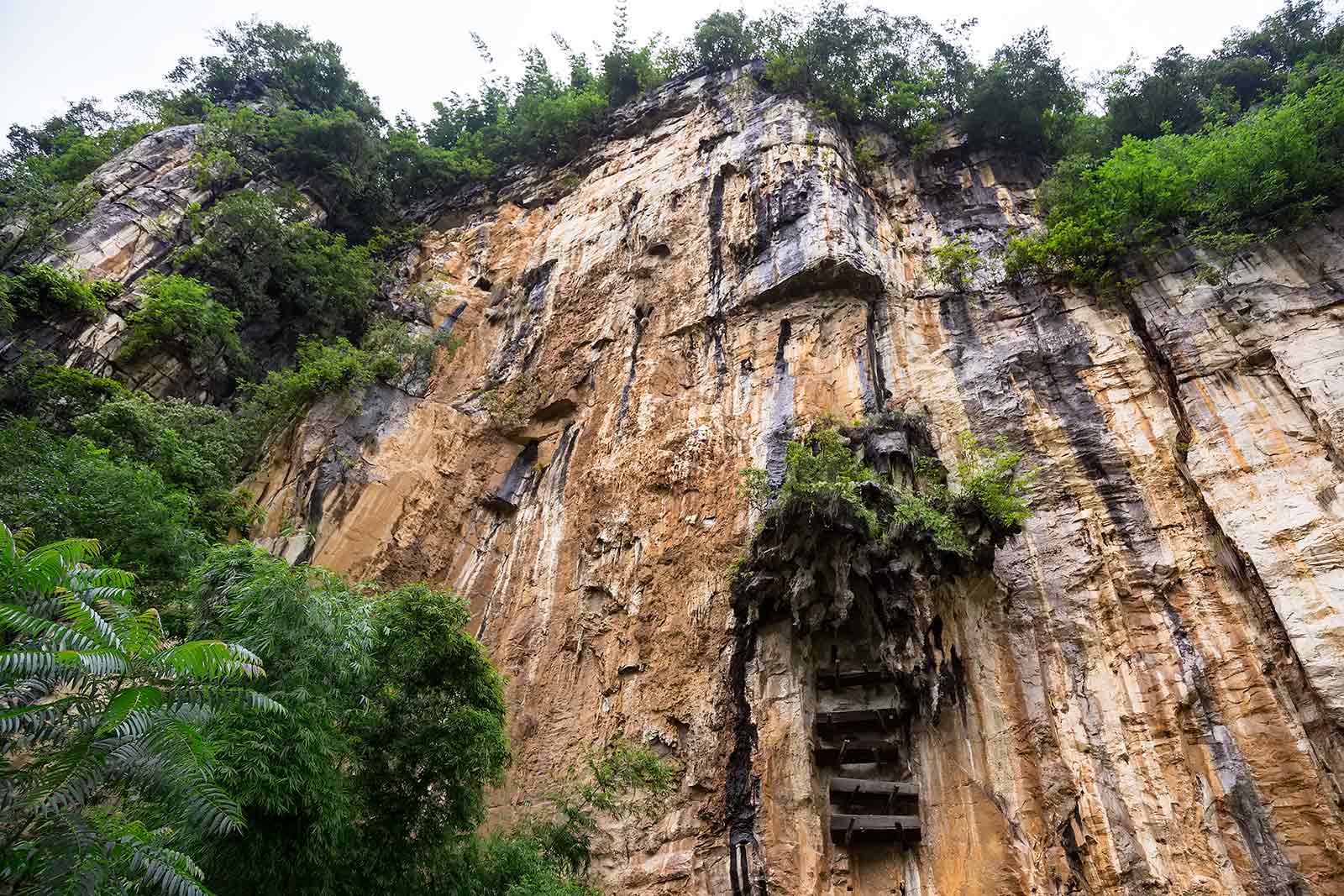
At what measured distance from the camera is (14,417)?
13234 mm

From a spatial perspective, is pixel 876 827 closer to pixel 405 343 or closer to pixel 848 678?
pixel 848 678

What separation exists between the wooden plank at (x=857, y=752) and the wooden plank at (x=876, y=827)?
2.16 feet

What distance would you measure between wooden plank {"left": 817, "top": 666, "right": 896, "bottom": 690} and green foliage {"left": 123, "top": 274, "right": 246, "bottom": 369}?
609 inches

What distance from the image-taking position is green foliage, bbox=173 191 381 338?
19.3 m

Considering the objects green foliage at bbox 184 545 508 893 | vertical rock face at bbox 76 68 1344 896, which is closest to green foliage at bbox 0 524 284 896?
green foliage at bbox 184 545 508 893

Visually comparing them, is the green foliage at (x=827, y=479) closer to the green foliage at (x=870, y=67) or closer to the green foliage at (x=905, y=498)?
the green foliage at (x=905, y=498)

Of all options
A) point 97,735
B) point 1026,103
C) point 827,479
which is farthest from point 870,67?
point 97,735

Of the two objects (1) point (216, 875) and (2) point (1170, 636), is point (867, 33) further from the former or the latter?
(1) point (216, 875)

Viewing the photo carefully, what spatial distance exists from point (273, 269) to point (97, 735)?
692 inches

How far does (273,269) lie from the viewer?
2028 centimetres

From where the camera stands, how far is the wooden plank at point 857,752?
9.19 metres

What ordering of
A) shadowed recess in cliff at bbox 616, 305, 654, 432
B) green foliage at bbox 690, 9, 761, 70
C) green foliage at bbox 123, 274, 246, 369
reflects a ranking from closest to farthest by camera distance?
1. shadowed recess in cliff at bbox 616, 305, 654, 432
2. green foliage at bbox 123, 274, 246, 369
3. green foliage at bbox 690, 9, 761, 70

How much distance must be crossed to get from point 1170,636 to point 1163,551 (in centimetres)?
116

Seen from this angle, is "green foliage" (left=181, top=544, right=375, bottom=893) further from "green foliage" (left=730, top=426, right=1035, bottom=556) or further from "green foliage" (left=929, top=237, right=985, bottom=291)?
"green foliage" (left=929, top=237, right=985, bottom=291)
